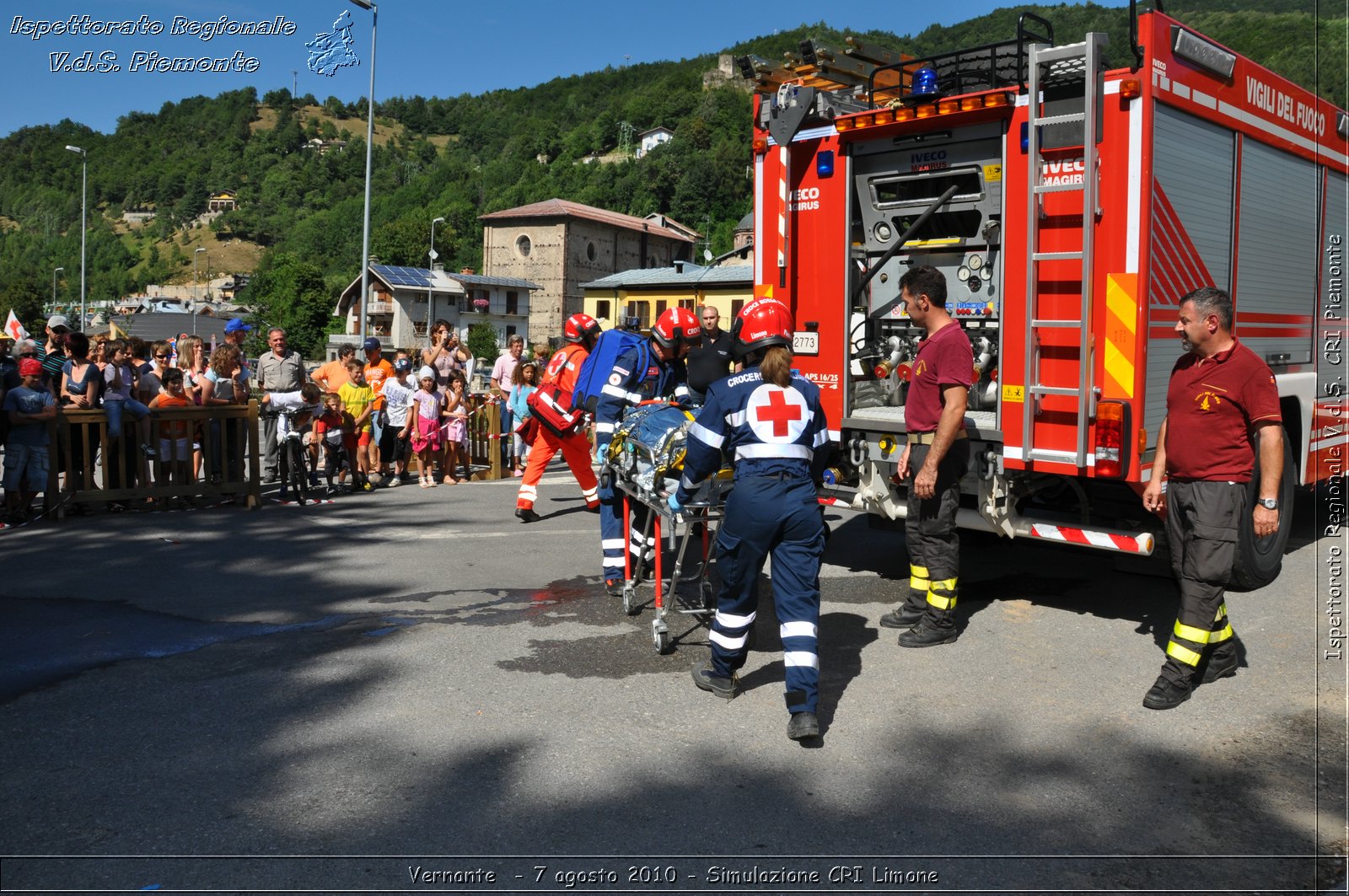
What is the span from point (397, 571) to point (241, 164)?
7260 inches

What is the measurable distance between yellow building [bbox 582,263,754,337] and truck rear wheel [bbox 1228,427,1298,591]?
58.5m

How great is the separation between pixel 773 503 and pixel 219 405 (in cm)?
803

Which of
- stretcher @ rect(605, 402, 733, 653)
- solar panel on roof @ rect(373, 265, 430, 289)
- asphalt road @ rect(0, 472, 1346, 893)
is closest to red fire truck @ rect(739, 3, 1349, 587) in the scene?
asphalt road @ rect(0, 472, 1346, 893)

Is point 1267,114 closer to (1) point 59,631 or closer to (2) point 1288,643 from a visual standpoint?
(2) point 1288,643

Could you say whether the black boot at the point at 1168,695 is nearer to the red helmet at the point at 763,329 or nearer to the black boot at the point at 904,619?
the black boot at the point at 904,619

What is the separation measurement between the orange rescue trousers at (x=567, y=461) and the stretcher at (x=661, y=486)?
1.91 meters

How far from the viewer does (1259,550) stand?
6.93 m

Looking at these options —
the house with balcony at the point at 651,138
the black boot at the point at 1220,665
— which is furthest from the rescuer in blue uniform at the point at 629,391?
the house with balcony at the point at 651,138

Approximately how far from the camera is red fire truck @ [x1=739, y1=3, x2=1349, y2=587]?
593 cm

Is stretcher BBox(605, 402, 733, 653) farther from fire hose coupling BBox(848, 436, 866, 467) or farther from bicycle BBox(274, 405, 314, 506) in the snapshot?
bicycle BBox(274, 405, 314, 506)

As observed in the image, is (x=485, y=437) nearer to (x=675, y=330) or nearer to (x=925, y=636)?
(x=675, y=330)

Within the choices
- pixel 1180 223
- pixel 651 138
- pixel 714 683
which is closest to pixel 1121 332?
pixel 1180 223

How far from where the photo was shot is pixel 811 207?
25.2 feet

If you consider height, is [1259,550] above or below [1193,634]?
above
